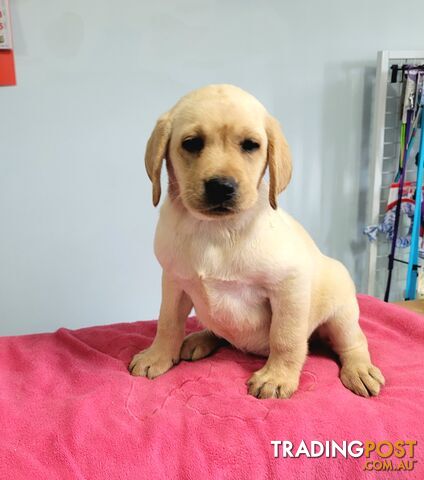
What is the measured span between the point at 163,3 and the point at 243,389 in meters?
1.47

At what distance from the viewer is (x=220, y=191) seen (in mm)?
972

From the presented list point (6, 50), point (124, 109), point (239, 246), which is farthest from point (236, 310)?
point (6, 50)

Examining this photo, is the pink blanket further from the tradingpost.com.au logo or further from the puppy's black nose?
the puppy's black nose

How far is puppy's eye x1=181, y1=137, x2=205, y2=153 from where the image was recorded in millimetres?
1017

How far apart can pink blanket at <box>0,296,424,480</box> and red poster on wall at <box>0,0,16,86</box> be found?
3.35ft

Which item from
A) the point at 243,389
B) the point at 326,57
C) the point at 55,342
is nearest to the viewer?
the point at 243,389

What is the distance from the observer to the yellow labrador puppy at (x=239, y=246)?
100 cm

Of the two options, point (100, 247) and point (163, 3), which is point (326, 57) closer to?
point (163, 3)

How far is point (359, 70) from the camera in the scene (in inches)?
87.2

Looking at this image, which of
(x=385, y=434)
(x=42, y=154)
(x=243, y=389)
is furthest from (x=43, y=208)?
(x=385, y=434)

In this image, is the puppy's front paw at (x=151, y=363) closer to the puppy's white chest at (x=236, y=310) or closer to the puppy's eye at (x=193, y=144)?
the puppy's white chest at (x=236, y=310)

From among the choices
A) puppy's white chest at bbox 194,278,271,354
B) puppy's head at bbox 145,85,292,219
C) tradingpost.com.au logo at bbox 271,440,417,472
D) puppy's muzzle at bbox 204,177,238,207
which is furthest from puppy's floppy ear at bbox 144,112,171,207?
tradingpost.com.au logo at bbox 271,440,417,472

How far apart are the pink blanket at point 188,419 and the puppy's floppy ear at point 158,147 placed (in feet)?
1.54

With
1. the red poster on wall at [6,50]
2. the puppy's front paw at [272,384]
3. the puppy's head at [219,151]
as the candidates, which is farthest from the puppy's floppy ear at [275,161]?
the red poster on wall at [6,50]
